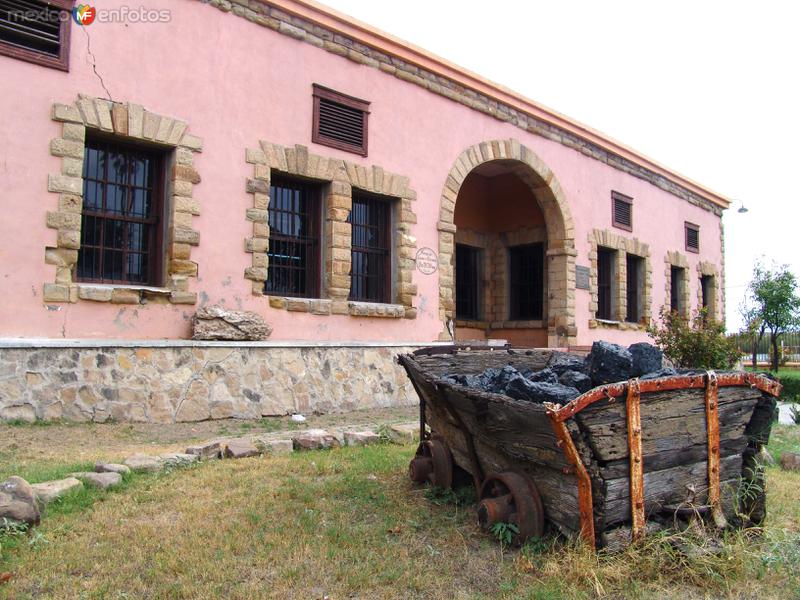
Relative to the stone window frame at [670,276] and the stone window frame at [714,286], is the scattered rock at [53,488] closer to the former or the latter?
the stone window frame at [670,276]

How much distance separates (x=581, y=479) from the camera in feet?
9.74

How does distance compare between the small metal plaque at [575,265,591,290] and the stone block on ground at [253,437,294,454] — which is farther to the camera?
the small metal plaque at [575,265,591,290]

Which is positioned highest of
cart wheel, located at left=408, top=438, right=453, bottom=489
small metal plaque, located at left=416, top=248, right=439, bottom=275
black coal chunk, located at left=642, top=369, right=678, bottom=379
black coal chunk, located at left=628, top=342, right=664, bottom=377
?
small metal plaque, located at left=416, top=248, right=439, bottom=275

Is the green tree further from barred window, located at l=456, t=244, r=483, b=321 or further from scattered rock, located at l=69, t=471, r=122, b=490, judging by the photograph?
scattered rock, located at l=69, t=471, r=122, b=490

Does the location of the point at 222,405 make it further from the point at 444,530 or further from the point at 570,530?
the point at 570,530

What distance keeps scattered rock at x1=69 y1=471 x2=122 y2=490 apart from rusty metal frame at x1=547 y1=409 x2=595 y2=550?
10.5 ft

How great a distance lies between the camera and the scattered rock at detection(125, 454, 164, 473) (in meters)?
4.96

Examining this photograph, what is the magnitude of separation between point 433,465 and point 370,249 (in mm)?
6081

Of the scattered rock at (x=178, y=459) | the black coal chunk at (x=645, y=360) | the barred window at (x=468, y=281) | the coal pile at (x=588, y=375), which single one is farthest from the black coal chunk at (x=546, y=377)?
the barred window at (x=468, y=281)

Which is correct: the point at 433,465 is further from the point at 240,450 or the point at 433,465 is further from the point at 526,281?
the point at 526,281

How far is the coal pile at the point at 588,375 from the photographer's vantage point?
3.54m

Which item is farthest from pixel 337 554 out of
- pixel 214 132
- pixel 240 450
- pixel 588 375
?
pixel 214 132

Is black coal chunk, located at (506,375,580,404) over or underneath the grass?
over

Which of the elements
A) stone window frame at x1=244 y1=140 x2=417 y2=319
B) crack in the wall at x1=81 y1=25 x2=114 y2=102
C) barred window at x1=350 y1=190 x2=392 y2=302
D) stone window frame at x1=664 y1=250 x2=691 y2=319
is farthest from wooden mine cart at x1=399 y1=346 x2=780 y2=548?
stone window frame at x1=664 y1=250 x2=691 y2=319
